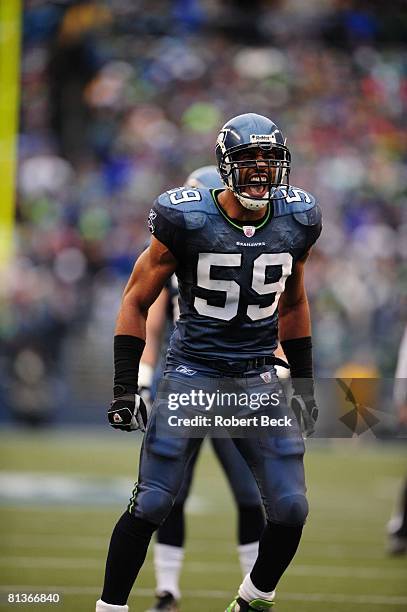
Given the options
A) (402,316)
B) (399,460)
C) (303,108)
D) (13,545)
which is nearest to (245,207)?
(13,545)

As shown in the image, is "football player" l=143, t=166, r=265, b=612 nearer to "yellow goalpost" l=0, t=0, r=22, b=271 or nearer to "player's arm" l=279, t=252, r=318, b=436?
"player's arm" l=279, t=252, r=318, b=436

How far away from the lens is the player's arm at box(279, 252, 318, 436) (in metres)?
4.11

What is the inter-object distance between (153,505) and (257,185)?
3.48 feet

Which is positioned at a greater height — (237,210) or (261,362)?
(237,210)

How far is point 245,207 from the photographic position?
12.6ft

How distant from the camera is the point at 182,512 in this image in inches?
191

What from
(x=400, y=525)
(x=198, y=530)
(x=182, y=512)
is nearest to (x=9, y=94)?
(x=198, y=530)

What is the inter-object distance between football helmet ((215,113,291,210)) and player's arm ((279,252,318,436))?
413mm

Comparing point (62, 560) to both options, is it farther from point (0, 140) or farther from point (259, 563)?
point (0, 140)

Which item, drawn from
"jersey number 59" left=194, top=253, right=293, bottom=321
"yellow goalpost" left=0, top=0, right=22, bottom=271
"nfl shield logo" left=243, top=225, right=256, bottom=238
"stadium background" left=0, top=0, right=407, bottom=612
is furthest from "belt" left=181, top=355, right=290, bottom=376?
"yellow goalpost" left=0, top=0, right=22, bottom=271

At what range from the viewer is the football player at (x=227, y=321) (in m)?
3.76

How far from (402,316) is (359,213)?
2080mm

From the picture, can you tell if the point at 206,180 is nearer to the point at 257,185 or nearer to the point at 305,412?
the point at 257,185

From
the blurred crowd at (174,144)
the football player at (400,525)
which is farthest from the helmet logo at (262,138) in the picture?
the blurred crowd at (174,144)
